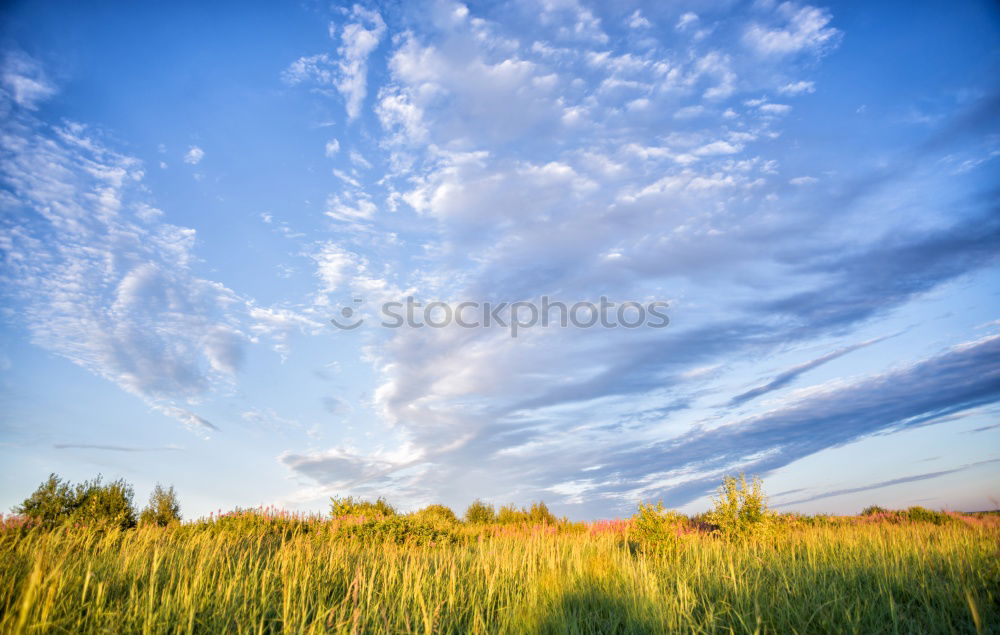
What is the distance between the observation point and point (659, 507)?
35.9ft

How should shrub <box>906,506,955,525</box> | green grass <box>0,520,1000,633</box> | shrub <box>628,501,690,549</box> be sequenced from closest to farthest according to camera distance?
green grass <box>0,520,1000,633</box> < shrub <box>628,501,690,549</box> < shrub <box>906,506,955,525</box>

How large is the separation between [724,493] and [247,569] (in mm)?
10814

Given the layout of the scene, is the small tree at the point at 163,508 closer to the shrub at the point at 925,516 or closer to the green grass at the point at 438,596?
the green grass at the point at 438,596

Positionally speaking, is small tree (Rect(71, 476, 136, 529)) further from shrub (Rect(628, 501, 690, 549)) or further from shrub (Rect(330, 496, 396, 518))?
shrub (Rect(628, 501, 690, 549))

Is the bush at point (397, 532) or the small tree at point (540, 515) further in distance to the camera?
the small tree at point (540, 515)

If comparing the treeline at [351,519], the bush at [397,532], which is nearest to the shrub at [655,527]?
the treeline at [351,519]

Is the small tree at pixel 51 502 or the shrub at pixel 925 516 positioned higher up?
the small tree at pixel 51 502

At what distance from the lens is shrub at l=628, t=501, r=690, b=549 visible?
34.3ft

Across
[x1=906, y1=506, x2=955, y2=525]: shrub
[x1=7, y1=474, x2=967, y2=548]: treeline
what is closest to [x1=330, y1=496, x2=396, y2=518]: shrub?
[x1=7, y1=474, x2=967, y2=548]: treeline

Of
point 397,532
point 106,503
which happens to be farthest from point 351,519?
point 106,503

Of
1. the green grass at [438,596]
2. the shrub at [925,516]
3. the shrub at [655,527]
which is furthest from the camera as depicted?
the shrub at [925,516]

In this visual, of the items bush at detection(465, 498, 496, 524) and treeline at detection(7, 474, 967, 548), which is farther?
bush at detection(465, 498, 496, 524)

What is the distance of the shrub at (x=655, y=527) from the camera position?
10.5 meters

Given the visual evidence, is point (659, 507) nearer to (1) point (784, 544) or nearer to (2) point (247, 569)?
(1) point (784, 544)
